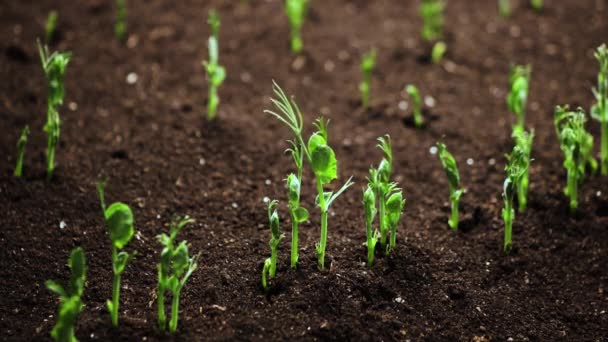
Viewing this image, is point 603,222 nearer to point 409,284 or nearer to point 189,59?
point 409,284

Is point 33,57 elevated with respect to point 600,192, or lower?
elevated

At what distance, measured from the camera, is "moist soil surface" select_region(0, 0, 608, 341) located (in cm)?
188

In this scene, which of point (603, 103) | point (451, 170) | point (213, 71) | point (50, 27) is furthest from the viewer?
point (50, 27)

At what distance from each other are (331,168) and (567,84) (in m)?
1.50

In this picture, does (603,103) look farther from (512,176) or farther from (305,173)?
(305,173)

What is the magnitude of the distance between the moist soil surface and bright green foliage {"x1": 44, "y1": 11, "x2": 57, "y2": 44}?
36 mm

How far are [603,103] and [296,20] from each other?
4.38ft

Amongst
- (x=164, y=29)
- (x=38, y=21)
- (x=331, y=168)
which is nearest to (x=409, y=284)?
(x=331, y=168)

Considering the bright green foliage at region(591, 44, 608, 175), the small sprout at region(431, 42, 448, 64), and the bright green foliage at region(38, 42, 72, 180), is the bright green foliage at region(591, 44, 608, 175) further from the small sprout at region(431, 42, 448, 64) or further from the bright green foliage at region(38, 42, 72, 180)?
the bright green foliage at region(38, 42, 72, 180)

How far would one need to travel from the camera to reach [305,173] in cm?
247

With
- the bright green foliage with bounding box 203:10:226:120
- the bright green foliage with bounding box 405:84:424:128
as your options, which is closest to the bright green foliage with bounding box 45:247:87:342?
the bright green foliage with bounding box 203:10:226:120

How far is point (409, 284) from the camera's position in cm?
196

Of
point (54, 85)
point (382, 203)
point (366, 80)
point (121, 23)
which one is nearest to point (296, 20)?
point (366, 80)

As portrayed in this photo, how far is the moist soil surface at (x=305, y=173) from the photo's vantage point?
1881 mm
